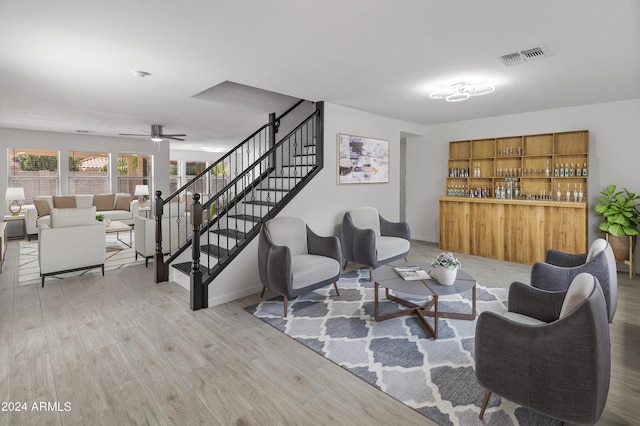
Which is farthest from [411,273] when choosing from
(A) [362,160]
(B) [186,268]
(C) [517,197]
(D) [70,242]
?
(D) [70,242]

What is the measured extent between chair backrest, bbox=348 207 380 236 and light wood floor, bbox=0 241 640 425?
6.78 feet

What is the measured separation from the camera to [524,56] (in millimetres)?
3168

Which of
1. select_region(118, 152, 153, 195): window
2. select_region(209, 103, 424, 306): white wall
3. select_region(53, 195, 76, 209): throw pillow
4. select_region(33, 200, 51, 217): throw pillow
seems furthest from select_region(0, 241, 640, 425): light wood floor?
select_region(118, 152, 153, 195): window

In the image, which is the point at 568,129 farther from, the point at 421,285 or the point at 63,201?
the point at 63,201

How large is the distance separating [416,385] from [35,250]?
753 centimetres

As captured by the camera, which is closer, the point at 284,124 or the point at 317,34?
the point at 317,34

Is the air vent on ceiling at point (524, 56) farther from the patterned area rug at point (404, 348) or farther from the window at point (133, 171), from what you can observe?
the window at point (133, 171)

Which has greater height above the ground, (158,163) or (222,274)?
(158,163)

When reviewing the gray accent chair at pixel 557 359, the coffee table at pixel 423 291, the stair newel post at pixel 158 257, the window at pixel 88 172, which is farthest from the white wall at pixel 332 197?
the window at pixel 88 172

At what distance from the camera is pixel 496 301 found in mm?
3932

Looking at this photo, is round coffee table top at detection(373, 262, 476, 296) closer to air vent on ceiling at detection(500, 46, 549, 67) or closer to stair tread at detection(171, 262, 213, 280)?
stair tread at detection(171, 262, 213, 280)

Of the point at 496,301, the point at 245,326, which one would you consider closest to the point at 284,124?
the point at 245,326

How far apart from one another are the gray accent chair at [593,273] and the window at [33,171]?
34.8 feet

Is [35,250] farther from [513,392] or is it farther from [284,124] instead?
[513,392]
